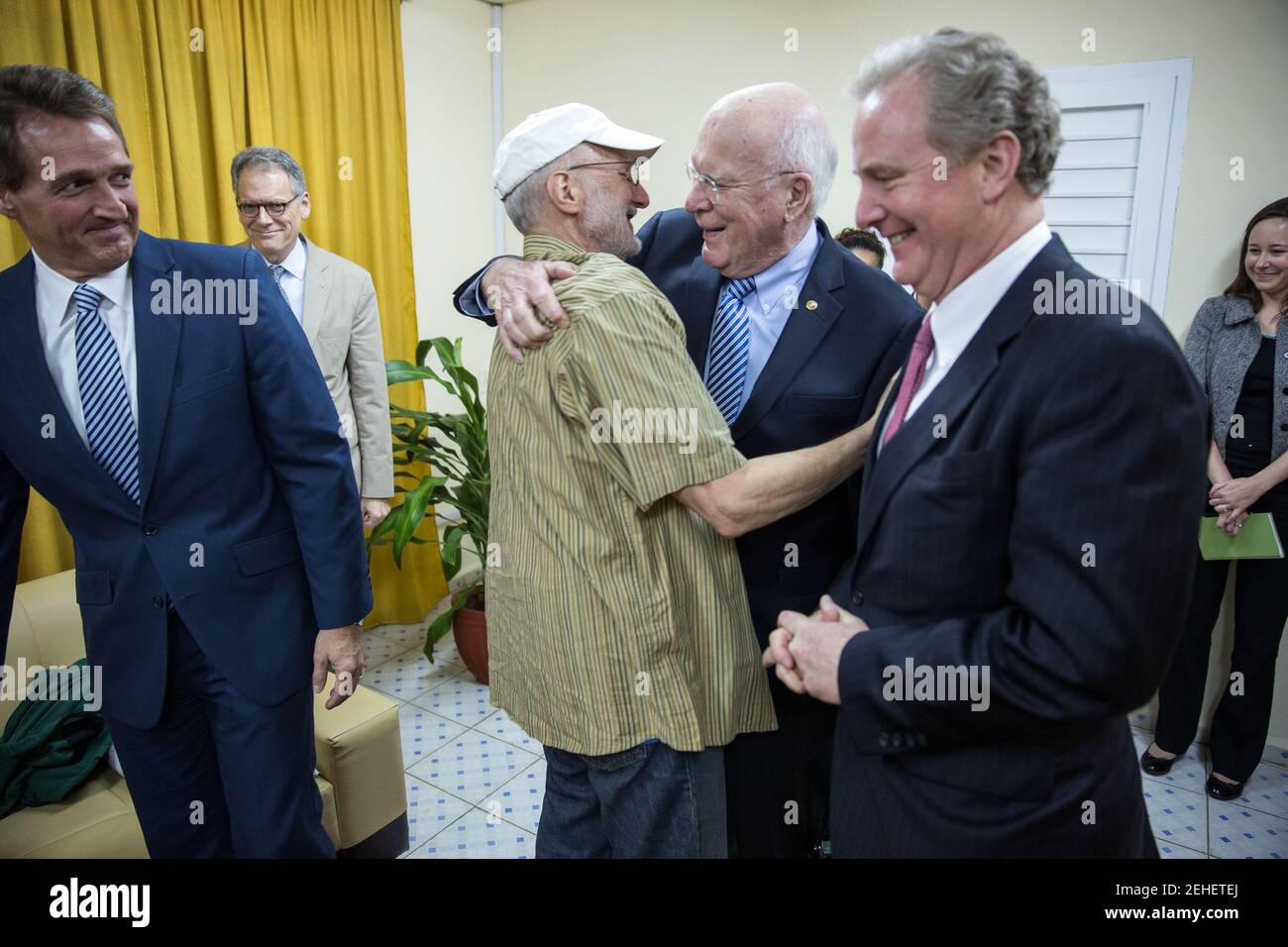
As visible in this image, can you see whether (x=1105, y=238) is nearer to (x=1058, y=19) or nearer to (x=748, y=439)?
(x=1058, y=19)

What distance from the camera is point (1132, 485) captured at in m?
0.84

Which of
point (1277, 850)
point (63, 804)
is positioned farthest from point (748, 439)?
point (1277, 850)

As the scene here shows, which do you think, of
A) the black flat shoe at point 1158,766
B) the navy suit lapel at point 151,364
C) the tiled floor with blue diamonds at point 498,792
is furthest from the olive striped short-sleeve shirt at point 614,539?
the black flat shoe at point 1158,766

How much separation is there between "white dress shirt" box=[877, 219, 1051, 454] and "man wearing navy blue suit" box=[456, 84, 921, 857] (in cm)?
31

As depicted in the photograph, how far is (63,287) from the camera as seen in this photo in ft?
4.75

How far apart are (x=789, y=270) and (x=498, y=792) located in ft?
6.95

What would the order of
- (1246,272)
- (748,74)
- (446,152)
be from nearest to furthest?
(1246,272), (748,74), (446,152)

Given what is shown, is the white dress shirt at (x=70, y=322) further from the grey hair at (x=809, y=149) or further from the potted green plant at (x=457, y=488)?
the potted green plant at (x=457, y=488)

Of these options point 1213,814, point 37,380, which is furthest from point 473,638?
point 1213,814

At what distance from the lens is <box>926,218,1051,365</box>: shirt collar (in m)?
1.00

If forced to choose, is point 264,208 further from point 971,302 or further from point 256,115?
point 971,302

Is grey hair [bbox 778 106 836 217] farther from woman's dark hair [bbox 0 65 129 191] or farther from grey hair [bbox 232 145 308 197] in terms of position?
grey hair [bbox 232 145 308 197]

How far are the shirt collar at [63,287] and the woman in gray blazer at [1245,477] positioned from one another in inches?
123

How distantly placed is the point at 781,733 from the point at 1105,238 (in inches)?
105
